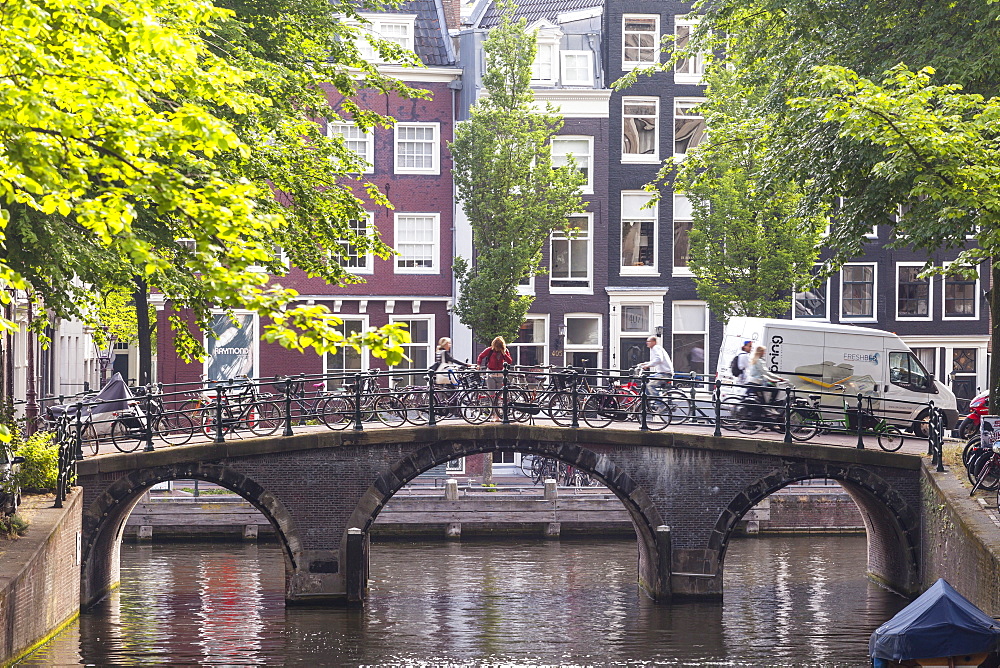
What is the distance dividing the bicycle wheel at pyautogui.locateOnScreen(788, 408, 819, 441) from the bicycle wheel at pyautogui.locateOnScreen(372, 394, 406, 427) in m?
6.53

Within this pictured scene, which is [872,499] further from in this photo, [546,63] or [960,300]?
[546,63]

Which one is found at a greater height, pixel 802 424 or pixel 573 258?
pixel 573 258

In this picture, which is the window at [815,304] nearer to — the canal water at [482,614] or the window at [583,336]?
the window at [583,336]

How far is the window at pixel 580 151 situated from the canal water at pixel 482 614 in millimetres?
11572

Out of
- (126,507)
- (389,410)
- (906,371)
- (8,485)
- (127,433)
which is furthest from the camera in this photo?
(906,371)

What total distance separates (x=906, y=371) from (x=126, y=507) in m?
15.5

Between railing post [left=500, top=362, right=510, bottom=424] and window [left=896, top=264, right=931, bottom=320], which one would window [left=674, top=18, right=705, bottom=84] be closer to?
window [left=896, top=264, right=931, bottom=320]

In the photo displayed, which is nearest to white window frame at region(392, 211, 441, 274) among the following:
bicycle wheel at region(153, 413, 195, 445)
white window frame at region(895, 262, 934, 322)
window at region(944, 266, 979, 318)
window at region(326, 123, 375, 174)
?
window at region(326, 123, 375, 174)

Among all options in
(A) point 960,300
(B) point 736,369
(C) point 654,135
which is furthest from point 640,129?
(B) point 736,369

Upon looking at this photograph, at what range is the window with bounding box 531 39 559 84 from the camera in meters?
36.8

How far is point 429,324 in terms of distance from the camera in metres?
36.6

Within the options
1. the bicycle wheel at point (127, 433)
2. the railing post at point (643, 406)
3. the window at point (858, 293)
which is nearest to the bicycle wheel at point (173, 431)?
the bicycle wheel at point (127, 433)

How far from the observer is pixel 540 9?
40.1 meters

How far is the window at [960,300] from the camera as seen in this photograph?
3884cm
